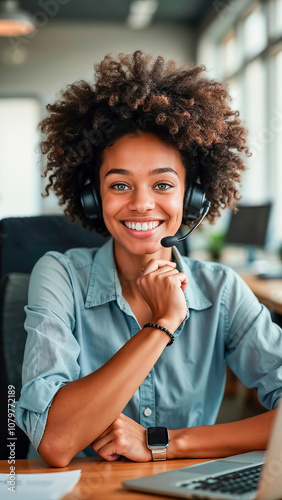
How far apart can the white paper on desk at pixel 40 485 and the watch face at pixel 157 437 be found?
0.56 feet

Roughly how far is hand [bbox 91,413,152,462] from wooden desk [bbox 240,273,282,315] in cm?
138

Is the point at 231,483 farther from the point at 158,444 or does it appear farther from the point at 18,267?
the point at 18,267

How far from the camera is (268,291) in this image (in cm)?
263

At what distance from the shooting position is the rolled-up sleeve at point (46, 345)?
40.2 inches

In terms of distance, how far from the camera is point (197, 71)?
52.5 inches

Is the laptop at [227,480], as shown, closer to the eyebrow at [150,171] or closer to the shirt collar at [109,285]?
the shirt collar at [109,285]

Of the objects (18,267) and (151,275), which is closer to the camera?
(151,275)

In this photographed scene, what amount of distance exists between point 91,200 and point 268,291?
148 centimetres

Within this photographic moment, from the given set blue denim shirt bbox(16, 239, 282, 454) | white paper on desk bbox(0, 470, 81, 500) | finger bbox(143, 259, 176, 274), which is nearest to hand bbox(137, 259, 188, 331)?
finger bbox(143, 259, 176, 274)

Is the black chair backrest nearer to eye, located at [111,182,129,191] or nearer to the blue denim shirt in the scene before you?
the blue denim shirt

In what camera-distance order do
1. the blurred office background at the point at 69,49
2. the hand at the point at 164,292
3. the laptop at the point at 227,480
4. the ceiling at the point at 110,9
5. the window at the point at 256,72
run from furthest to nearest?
1. the blurred office background at the point at 69,49
2. the ceiling at the point at 110,9
3. the window at the point at 256,72
4. the hand at the point at 164,292
5. the laptop at the point at 227,480

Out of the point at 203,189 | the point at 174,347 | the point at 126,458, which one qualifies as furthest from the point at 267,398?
the point at 203,189

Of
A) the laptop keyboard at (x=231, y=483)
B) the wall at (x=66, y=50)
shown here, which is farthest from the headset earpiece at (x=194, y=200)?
the wall at (x=66, y=50)

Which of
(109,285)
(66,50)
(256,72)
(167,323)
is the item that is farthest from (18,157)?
(167,323)
